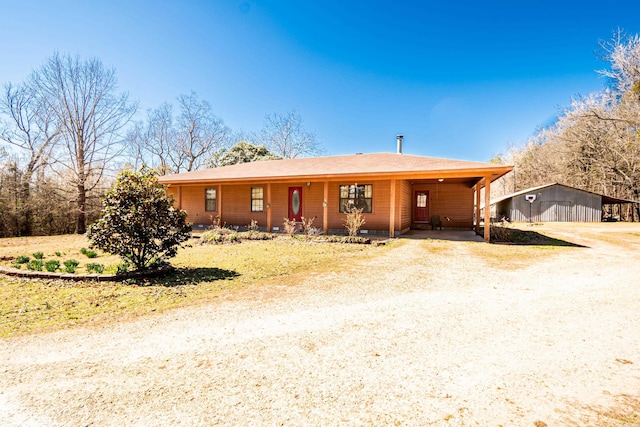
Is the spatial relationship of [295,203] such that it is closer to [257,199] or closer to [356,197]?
[257,199]

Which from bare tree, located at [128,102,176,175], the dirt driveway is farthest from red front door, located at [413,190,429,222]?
bare tree, located at [128,102,176,175]

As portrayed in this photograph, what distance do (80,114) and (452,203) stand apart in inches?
889

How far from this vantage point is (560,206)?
23297 mm

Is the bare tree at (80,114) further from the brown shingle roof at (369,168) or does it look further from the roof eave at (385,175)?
the roof eave at (385,175)

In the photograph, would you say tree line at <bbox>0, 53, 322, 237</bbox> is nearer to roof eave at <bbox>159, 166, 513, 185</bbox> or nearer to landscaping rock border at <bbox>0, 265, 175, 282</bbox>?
roof eave at <bbox>159, 166, 513, 185</bbox>

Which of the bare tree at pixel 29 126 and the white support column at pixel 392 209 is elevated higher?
the bare tree at pixel 29 126

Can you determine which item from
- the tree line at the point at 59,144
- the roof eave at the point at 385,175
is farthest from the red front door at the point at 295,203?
the tree line at the point at 59,144

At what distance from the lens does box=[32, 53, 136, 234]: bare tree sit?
16.5 m

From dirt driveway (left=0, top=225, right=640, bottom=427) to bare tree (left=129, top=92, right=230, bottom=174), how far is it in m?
29.4

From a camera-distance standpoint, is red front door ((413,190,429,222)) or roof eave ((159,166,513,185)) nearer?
roof eave ((159,166,513,185))

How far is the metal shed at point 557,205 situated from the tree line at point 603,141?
4843 millimetres

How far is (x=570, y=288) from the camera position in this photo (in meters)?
4.89

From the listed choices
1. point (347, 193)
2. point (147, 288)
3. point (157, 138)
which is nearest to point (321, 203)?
point (347, 193)

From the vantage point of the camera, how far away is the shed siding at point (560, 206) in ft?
74.2
